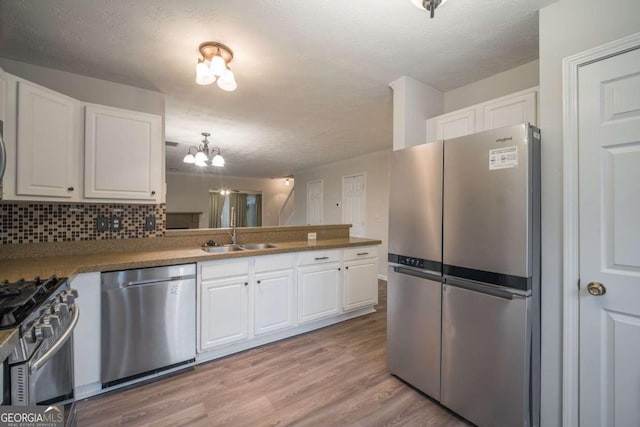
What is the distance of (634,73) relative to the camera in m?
1.21

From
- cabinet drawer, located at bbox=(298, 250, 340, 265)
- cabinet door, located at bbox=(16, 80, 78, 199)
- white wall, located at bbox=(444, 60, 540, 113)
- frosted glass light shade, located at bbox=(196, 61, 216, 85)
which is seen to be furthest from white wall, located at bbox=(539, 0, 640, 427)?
cabinet door, located at bbox=(16, 80, 78, 199)

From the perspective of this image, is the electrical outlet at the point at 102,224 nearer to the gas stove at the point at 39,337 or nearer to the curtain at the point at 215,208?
the gas stove at the point at 39,337

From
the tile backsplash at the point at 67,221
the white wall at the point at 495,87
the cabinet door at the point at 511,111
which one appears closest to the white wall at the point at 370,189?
the white wall at the point at 495,87

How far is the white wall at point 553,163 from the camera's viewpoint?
1.39 meters

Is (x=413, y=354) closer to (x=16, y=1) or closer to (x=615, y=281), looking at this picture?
(x=615, y=281)

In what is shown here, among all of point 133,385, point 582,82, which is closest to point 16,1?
point 133,385

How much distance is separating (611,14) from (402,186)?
4.21 feet

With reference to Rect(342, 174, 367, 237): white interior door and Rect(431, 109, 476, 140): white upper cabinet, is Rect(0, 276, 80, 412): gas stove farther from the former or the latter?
Rect(342, 174, 367, 237): white interior door

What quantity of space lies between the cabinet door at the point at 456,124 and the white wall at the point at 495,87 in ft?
1.35

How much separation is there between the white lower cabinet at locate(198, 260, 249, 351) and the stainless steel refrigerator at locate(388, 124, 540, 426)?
1572 millimetres

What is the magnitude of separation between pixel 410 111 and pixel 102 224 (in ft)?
9.29

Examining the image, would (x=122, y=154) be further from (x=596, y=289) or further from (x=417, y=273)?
(x=596, y=289)

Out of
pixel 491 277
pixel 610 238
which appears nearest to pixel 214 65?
pixel 491 277

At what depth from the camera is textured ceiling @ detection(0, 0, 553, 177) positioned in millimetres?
1533
